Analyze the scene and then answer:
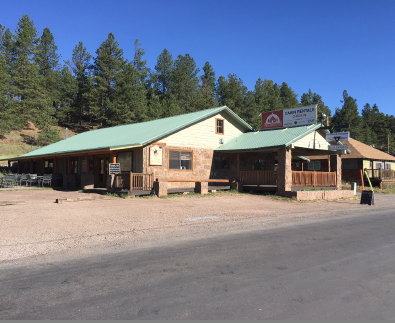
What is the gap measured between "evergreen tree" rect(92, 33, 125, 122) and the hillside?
32.1 feet

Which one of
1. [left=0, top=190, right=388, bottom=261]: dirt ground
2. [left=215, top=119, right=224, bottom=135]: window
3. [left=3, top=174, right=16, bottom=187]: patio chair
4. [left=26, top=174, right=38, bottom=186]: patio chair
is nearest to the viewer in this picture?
[left=0, top=190, right=388, bottom=261]: dirt ground

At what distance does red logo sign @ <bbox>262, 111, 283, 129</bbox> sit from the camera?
87.2 ft

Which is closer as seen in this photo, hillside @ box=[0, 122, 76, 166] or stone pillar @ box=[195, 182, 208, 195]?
stone pillar @ box=[195, 182, 208, 195]

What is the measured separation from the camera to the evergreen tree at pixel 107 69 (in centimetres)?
4897

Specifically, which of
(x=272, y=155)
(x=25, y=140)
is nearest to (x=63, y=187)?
(x=272, y=155)

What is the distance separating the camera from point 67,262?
20.4 feet

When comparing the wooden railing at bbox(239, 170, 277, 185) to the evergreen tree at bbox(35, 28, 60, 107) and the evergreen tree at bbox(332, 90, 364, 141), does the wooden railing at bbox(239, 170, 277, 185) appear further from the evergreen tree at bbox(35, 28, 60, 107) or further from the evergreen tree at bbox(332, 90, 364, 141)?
the evergreen tree at bbox(332, 90, 364, 141)

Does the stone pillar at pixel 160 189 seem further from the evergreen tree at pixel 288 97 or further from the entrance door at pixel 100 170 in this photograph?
the evergreen tree at pixel 288 97

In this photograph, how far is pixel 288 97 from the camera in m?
72.4

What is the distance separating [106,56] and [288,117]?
109ft

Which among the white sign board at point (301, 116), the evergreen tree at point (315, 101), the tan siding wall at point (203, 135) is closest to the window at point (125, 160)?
the tan siding wall at point (203, 135)

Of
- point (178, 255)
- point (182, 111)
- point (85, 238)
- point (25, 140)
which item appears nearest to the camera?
point (178, 255)

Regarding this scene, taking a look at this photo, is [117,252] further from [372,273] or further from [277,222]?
[277,222]

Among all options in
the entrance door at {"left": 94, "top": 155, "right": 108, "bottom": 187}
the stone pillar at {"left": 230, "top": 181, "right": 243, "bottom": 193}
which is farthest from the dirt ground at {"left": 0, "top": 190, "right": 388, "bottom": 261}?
the entrance door at {"left": 94, "top": 155, "right": 108, "bottom": 187}
